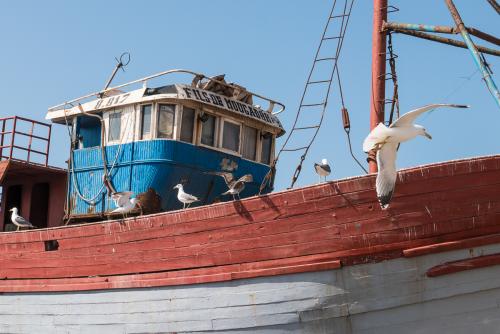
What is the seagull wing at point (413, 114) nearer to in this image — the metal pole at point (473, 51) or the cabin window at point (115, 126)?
the metal pole at point (473, 51)

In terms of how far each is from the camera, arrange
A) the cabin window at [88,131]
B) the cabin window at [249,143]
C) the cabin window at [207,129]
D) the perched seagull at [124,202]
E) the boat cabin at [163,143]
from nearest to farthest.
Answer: the perched seagull at [124,202] → the boat cabin at [163,143] → the cabin window at [207,129] → the cabin window at [249,143] → the cabin window at [88,131]

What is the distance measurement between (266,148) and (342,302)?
218 inches

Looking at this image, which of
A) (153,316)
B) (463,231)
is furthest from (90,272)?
(463,231)

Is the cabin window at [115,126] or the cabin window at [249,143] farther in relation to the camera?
the cabin window at [249,143]

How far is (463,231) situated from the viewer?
800 centimetres

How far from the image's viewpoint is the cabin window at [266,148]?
1323 cm

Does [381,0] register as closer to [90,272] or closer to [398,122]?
[398,122]

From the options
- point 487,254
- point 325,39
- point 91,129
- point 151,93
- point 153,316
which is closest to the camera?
point 487,254

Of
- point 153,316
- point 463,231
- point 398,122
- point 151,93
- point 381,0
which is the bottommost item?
point 153,316

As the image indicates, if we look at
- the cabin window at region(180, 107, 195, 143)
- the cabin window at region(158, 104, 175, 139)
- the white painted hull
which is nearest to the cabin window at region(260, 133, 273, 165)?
the cabin window at region(180, 107, 195, 143)

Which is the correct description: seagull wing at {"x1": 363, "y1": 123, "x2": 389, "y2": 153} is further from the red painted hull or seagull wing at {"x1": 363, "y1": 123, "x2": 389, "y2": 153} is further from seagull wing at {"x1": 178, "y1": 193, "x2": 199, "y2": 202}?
seagull wing at {"x1": 178, "y1": 193, "x2": 199, "y2": 202}

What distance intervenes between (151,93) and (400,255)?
17.9ft

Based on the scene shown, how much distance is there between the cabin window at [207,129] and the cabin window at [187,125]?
0.19 metres

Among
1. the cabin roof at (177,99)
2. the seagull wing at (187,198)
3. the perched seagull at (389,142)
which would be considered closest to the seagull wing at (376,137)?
the perched seagull at (389,142)
